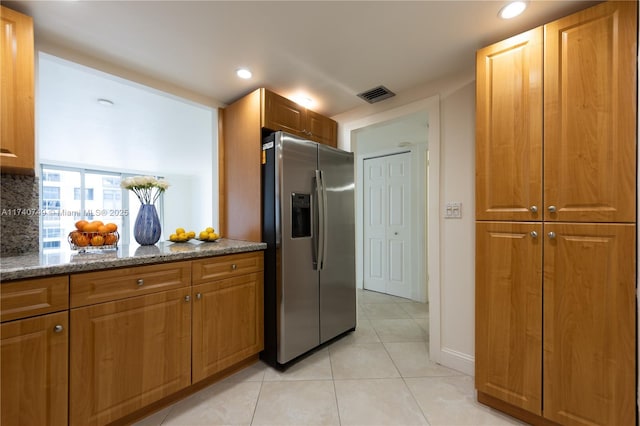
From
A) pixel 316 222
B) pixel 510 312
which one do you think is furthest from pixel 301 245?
pixel 510 312

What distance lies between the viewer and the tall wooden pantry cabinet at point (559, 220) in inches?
47.0

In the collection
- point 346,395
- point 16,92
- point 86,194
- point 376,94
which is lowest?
point 346,395

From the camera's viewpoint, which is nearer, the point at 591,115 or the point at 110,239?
the point at 591,115

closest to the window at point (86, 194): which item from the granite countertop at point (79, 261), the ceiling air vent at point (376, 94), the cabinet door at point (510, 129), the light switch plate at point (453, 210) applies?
the granite countertop at point (79, 261)

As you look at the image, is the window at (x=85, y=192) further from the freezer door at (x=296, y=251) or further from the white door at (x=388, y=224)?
the white door at (x=388, y=224)

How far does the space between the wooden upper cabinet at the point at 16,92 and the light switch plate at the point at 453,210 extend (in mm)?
2626

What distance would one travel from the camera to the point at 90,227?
1563 millimetres

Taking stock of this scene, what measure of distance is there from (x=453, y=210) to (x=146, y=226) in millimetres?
2322

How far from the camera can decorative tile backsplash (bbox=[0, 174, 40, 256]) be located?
1521 mm

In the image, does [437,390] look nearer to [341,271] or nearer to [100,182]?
[341,271]

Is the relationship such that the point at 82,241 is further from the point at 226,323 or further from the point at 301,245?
the point at 301,245

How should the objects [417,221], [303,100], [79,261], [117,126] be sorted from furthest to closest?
[417,221] → [117,126] → [303,100] → [79,261]

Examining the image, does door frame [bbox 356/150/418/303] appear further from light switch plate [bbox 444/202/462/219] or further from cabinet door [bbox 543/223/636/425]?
cabinet door [bbox 543/223/636/425]

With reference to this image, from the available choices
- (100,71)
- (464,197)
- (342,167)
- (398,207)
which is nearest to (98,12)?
(100,71)
